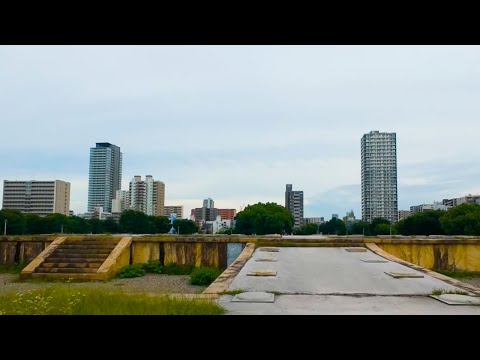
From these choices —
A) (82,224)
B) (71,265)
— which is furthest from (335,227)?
(71,265)

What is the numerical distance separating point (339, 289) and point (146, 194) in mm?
129607

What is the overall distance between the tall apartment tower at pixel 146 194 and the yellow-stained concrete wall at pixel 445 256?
12134cm

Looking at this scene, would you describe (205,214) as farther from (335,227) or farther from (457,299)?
(457,299)

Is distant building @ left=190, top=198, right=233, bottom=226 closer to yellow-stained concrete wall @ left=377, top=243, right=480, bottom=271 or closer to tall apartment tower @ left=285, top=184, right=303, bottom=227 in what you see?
tall apartment tower @ left=285, top=184, right=303, bottom=227

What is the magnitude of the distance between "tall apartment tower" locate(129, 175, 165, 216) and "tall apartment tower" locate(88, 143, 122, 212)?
1083cm

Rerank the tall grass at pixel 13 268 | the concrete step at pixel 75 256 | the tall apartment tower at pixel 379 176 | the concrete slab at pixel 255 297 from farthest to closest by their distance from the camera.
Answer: the tall apartment tower at pixel 379 176 → the tall grass at pixel 13 268 → the concrete step at pixel 75 256 → the concrete slab at pixel 255 297

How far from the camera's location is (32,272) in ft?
40.9

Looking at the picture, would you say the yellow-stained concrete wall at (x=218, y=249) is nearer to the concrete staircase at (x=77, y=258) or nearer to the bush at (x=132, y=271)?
the concrete staircase at (x=77, y=258)

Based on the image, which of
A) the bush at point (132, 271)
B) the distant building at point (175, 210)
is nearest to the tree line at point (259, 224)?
the bush at point (132, 271)

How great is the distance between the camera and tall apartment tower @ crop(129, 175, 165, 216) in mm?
130900

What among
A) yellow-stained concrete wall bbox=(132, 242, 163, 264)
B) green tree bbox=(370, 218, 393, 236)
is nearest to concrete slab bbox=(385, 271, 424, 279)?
yellow-stained concrete wall bbox=(132, 242, 163, 264)

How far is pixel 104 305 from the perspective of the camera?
4809 mm

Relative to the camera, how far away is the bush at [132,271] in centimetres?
1298
